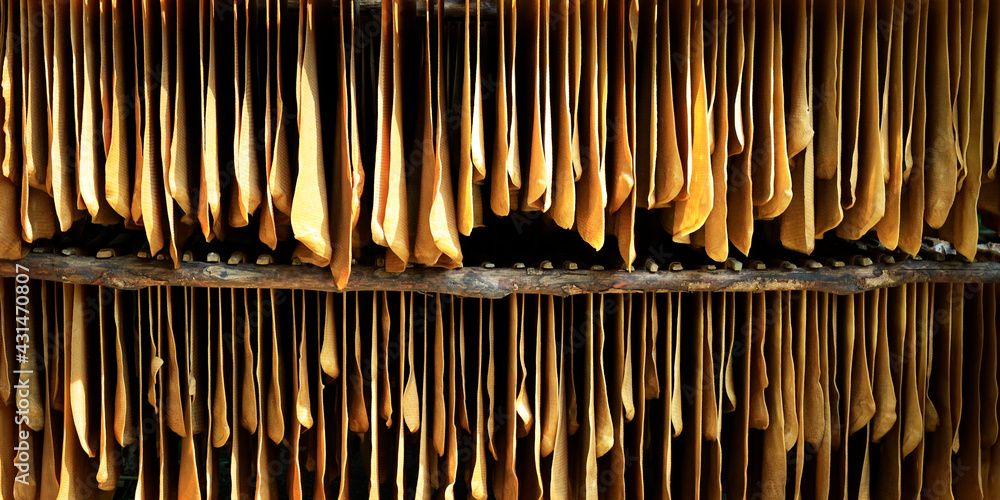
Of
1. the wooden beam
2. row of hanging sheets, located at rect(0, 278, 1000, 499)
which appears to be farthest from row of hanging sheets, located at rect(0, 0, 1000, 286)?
row of hanging sheets, located at rect(0, 278, 1000, 499)

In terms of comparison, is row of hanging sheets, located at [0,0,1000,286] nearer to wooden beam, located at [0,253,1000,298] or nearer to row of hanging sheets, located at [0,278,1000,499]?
wooden beam, located at [0,253,1000,298]

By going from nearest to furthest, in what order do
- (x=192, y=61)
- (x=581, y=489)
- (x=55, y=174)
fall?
(x=55, y=174), (x=192, y=61), (x=581, y=489)

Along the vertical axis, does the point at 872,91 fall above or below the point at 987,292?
above

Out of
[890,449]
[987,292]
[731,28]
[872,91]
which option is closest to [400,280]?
[731,28]

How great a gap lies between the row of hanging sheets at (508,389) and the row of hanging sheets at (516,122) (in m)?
0.18

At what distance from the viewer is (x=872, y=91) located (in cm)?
125

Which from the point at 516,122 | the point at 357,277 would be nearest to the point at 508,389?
the point at 357,277

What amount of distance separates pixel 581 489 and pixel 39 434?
1.16m

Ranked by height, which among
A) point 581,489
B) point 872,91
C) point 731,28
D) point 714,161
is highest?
point 731,28

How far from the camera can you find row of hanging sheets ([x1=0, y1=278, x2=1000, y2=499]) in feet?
4.36

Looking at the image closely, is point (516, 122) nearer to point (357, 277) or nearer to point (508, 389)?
point (357, 277)

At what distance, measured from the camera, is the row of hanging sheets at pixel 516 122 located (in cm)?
117

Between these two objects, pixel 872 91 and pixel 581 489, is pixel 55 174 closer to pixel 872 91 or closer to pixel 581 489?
pixel 581 489

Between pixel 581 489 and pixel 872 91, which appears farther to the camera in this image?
pixel 581 489
